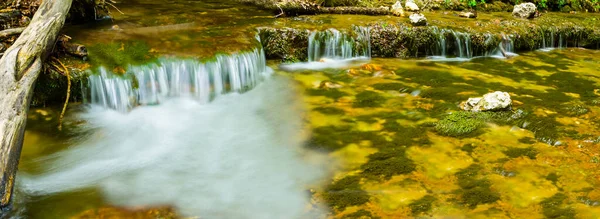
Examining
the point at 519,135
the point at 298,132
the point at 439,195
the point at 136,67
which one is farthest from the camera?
the point at 136,67

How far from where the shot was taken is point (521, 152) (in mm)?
5000

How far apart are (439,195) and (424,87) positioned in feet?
10.9

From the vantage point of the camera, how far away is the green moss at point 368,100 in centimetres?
659

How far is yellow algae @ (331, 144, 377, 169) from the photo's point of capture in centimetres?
490

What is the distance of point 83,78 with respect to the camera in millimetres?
6180

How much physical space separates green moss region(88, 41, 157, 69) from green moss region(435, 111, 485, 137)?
4139 mm

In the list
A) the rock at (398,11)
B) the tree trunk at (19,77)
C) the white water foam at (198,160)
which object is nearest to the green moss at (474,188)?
the white water foam at (198,160)

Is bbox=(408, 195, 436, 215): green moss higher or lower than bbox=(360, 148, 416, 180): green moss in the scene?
lower

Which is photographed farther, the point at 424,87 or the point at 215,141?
the point at 424,87

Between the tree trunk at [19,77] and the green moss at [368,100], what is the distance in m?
3.96

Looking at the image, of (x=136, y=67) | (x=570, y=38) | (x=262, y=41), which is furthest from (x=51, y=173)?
(x=570, y=38)

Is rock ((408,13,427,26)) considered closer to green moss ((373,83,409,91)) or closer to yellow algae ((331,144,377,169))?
green moss ((373,83,409,91))

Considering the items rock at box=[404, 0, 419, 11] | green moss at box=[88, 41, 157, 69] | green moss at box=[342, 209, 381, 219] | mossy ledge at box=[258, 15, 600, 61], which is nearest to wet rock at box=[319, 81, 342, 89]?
mossy ledge at box=[258, 15, 600, 61]

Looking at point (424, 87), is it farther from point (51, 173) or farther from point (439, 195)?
point (51, 173)
